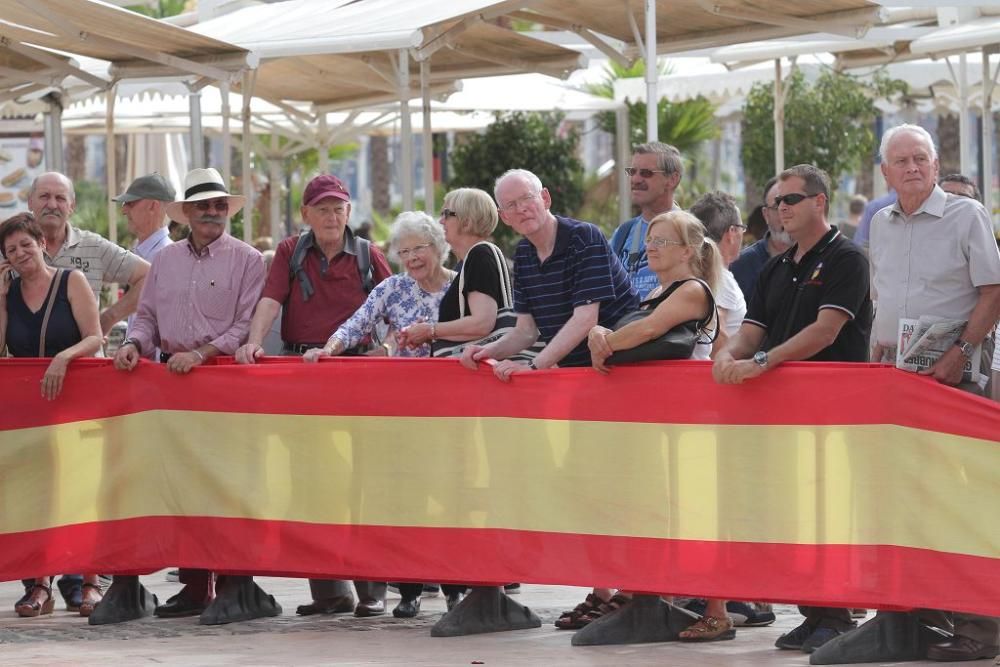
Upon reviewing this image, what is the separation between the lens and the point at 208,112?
18.6m

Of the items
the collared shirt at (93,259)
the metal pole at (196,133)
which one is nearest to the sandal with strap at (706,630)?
the collared shirt at (93,259)

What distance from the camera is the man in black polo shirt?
6660 millimetres

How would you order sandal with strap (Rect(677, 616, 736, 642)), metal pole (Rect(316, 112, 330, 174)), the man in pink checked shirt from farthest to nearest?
metal pole (Rect(316, 112, 330, 174))
the man in pink checked shirt
sandal with strap (Rect(677, 616, 736, 642))

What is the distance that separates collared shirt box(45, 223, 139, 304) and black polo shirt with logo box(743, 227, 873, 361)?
3566 mm

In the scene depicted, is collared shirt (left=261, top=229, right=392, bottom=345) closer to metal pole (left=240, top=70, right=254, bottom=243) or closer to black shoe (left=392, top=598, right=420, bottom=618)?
black shoe (left=392, top=598, right=420, bottom=618)

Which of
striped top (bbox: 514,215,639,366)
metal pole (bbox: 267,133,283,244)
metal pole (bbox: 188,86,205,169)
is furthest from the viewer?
metal pole (bbox: 267,133,283,244)

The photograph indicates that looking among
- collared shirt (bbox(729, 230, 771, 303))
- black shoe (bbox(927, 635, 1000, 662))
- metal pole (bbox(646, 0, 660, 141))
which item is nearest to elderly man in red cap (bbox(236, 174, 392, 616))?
collared shirt (bbox(729, 230, 771, 303))

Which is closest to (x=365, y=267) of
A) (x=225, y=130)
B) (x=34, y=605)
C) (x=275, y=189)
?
(x=34, y=605)

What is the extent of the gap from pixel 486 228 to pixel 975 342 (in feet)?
7.68

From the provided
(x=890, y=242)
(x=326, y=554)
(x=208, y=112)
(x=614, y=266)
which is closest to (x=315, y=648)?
(x=326, y=554)

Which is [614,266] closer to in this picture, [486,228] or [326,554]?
[486,228]

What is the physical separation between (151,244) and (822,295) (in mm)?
4302

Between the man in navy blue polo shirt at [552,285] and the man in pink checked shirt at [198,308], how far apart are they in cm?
139

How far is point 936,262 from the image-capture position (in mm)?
6637
